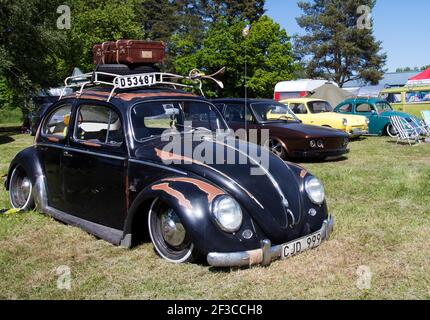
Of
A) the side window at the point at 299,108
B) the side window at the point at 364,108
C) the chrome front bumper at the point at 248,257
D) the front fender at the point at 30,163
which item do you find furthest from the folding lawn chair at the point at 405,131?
the front fender at the point at 30,163

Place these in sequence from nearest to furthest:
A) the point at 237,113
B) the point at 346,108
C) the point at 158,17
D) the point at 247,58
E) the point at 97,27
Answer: the point at 237,113
the point at 346,108
the point at 247,58
the point at 97,27
the point at 158,17

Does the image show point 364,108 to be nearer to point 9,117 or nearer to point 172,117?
point 172,117

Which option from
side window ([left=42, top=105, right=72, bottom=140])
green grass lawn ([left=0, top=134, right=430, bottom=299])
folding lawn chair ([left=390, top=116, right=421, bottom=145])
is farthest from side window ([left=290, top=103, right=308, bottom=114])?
side window ([left=42, top=105, right=72, bottom=140])

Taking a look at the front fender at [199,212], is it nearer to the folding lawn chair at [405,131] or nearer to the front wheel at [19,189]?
the front wheel at [19,189]

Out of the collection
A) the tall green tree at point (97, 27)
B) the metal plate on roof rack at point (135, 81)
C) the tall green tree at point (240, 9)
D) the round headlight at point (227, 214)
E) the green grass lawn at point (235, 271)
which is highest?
the tall green tree at point (240, 9)

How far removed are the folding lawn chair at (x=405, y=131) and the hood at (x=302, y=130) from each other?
4.16 meters

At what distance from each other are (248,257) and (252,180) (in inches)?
30.0

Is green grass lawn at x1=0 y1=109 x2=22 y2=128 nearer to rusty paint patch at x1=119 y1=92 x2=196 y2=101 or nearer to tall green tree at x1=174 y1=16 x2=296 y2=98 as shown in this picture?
tall green tree at x1=174 y1=16 x2=296 y2=98

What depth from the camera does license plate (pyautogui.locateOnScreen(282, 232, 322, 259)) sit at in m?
4.10

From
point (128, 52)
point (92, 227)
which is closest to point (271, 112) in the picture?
point (128, 52)

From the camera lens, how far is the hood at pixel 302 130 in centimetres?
1027

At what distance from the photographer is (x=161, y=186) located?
4.19m
